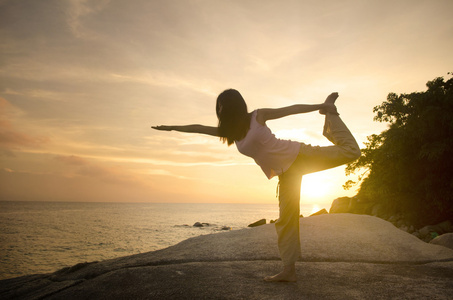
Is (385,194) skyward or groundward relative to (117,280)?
skyward

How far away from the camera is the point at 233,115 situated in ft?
13.1

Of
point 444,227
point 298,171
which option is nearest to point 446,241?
point 298,171

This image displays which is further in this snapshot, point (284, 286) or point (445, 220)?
point (445, 220)

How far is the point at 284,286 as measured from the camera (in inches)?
145

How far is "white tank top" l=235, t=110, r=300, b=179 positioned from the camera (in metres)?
3.86

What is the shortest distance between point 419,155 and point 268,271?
20.8 metres

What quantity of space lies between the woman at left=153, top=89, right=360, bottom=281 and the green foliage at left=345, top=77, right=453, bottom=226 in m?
19.7

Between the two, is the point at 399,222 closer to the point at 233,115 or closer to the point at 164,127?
the point at 233,115

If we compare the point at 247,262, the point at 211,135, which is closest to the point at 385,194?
the point at 247,262

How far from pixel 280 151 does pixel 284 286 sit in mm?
1862

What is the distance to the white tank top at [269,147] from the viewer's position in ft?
12.7

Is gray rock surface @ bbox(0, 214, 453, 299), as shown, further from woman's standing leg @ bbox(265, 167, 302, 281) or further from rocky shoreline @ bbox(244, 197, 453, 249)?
rocky shoreline @ bbox(244, 197, 453, 249)

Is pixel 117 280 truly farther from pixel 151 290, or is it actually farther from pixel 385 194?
pixel 385 194

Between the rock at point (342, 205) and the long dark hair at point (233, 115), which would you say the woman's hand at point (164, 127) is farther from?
the rock at point (342, 205)
